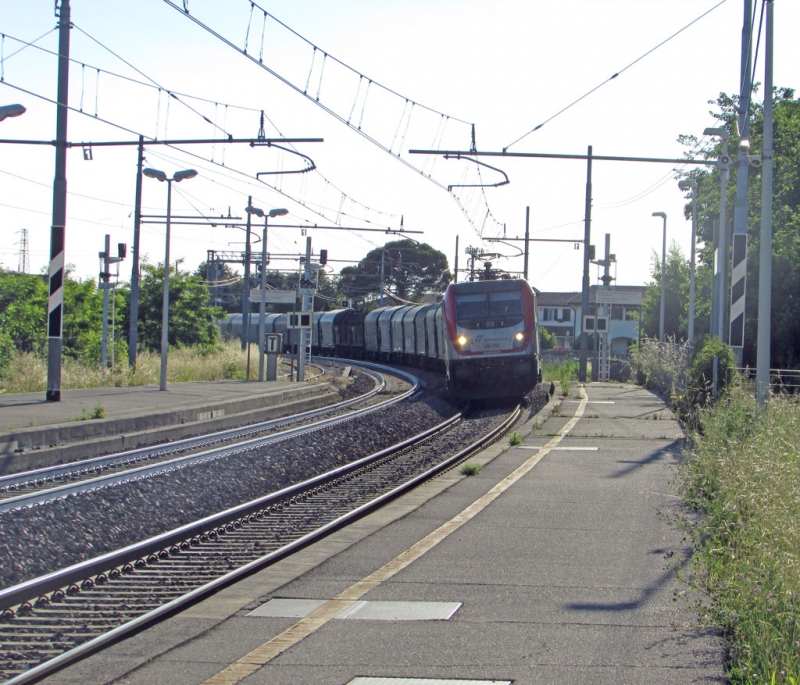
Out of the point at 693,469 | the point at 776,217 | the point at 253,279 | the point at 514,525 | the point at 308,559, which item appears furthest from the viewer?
the point at 253,279

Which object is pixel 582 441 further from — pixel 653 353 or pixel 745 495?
pixel 653 353

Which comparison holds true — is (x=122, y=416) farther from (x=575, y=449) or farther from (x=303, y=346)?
(x=303, y=346)

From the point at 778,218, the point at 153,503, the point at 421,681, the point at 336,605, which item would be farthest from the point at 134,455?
the point at 778,218

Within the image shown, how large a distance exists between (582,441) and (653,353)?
1413 cm

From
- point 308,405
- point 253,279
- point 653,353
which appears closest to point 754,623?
point 308,405

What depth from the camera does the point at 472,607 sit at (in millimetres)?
6027

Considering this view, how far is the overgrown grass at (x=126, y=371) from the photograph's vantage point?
21766mm

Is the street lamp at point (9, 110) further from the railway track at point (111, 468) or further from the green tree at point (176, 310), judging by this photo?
the green tree at point (176, 310)

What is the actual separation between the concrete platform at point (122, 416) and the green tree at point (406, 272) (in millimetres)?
57306

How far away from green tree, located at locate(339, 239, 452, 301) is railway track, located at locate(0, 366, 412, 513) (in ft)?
205

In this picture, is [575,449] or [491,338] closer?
[575,449]

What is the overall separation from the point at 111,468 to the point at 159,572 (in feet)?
19.3

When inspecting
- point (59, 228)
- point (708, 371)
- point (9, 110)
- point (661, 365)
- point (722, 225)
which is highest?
point (9, 110)

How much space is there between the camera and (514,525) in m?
8.86
